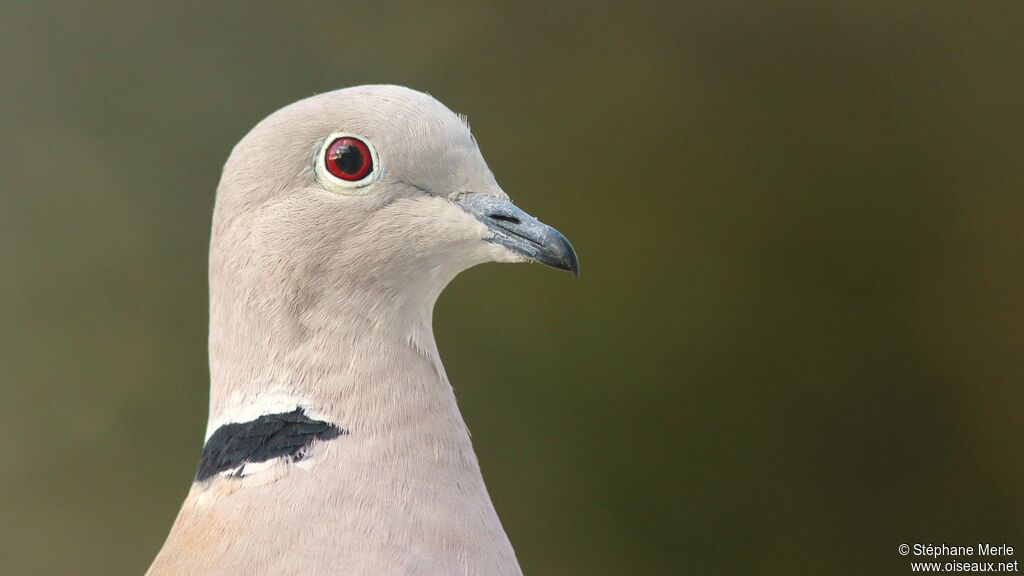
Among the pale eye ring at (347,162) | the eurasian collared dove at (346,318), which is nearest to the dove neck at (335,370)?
the eurasian collared dove at (346,318)

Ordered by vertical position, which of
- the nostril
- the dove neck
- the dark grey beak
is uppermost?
the nostril

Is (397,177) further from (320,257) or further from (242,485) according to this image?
(242,485)

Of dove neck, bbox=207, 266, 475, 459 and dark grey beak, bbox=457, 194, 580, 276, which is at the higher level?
dark grey beak, bbox=457, 194, 580, 276

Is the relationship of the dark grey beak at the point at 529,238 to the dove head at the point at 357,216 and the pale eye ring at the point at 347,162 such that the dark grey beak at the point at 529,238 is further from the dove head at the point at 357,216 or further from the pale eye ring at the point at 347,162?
the pale eye ring at the point at 347,162

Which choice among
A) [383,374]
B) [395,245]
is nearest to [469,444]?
[383,374]

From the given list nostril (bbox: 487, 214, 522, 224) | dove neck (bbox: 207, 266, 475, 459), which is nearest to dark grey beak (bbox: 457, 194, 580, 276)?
nostril (bbox: 487, 214, 522, 224)

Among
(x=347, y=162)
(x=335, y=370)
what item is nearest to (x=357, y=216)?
(x=347, y=162)

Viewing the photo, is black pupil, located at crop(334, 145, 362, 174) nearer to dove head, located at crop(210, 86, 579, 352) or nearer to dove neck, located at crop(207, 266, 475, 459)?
dove head, located at crop(210, 86, 579, 352)

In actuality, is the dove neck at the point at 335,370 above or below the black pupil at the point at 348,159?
below
